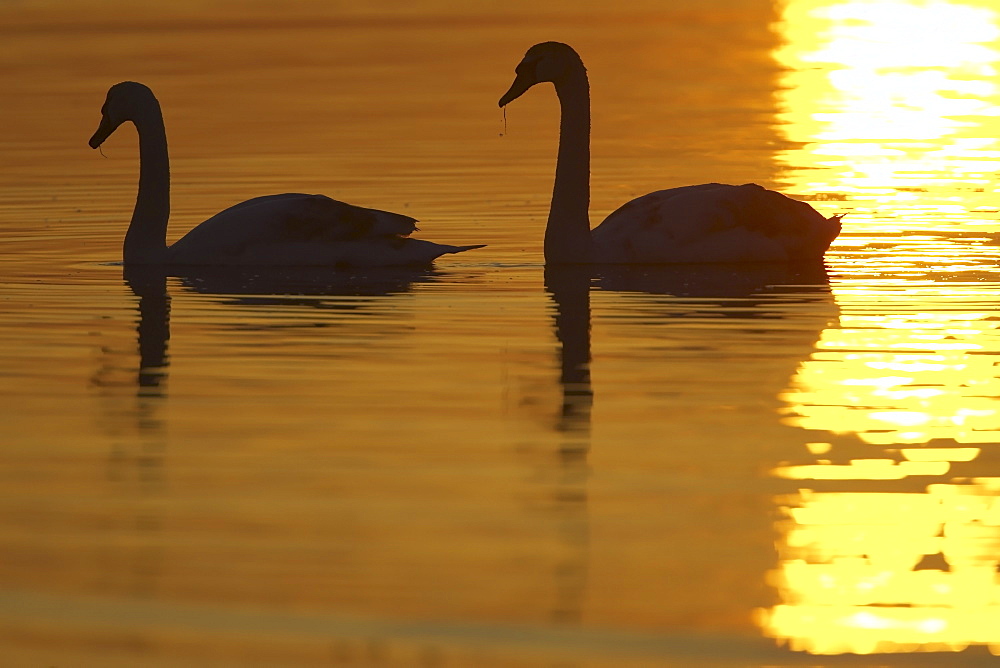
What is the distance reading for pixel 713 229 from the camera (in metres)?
15.9

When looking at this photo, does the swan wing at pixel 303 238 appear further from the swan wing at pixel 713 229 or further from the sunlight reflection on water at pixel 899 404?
the sunlight reflection on water at pixel 899 404

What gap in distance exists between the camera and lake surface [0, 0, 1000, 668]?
6.63 metres

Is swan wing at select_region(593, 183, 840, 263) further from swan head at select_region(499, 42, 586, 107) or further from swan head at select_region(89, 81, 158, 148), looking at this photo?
swan head at select_region(89, 81, 158, 148)

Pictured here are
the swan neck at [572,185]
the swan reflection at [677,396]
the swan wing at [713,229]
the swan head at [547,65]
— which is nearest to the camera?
the swan reflection at [677,396]

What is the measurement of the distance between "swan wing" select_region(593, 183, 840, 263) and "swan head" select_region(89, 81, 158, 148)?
3.96m

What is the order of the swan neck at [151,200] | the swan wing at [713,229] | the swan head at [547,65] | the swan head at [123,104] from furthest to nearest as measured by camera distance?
the swan head at [123,104]
the swan head at [547,65]
the swan neck at [151,200]
the swan wing at [713,229]

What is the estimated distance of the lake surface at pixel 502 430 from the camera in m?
6.63

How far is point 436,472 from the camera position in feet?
28.1

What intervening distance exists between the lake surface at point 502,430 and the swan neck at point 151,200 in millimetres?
371

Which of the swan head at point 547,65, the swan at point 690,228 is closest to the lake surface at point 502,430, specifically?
the swan at point 690,228

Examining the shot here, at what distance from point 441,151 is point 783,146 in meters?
3.72

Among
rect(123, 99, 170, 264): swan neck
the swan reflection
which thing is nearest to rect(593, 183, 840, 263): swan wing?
the swan reflection

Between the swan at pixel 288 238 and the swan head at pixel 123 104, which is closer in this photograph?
the swan at pixel 288 238

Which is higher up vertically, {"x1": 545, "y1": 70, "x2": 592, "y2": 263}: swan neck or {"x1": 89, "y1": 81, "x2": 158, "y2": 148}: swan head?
{"x1": 89, "y1": 81, "x2": 158, "y2": 148}: swan head
